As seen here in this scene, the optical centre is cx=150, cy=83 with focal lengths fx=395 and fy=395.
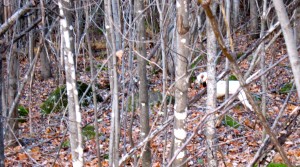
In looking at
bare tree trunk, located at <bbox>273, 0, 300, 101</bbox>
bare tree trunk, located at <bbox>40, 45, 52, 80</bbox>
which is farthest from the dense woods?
bare tree trunk, located at <bbox>40, 45, 52, 80</bbox>

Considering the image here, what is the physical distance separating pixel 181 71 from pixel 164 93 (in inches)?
64.0

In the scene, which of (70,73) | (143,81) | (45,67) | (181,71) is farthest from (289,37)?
(45,67)

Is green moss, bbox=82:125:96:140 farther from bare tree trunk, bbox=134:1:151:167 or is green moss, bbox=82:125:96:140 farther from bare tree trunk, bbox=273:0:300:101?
bare tree trunk, bbox=273:0:300:101

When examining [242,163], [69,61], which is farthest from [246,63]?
[69,61]

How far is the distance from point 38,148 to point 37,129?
1.42 m

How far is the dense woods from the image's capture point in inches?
88.1

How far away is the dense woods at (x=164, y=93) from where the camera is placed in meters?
Result: 2.24

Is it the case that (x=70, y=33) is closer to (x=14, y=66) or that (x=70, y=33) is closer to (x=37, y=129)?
(x=14, y=66)

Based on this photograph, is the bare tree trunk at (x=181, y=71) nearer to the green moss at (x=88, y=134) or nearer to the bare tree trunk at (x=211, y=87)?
the bare tree trunk at (x=211, y=87)

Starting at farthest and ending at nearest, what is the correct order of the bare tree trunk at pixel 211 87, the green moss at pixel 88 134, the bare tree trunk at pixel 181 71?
1. the green moss at pixel 88 134
2. the bare tree trunk at pixel 211 87
3. the bare tree trunk at pixel 181 71

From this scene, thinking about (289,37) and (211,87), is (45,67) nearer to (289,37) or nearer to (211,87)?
(211,87)

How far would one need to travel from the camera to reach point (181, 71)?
8.83ft

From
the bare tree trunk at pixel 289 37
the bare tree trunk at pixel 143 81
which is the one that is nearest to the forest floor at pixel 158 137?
the bare tree trunk at pixel 143 81

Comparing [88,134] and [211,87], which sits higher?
[211,87]
